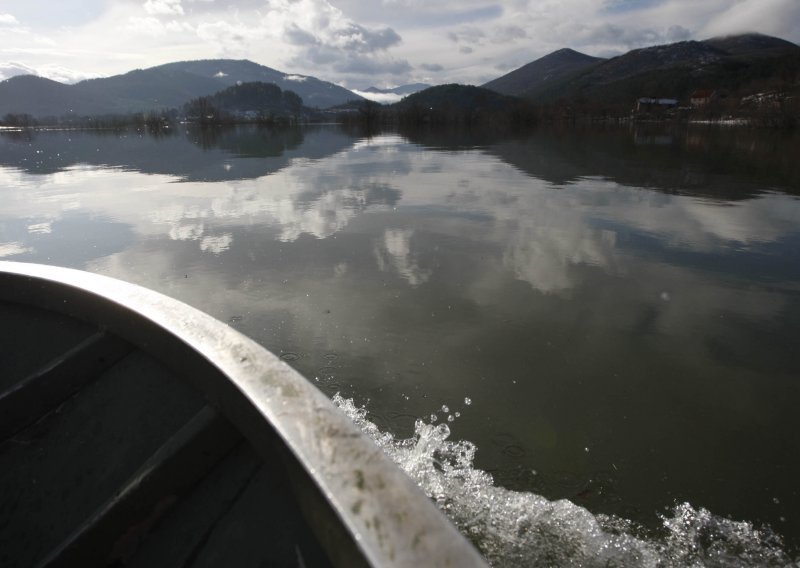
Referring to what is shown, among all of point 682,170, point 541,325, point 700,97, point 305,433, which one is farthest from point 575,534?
point 700,97

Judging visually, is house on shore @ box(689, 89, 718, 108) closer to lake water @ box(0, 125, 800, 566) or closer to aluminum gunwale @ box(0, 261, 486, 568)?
lake water @ box(0, 125, 800, 566)

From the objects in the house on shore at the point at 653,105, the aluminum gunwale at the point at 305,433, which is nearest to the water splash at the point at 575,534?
the aluminum gunwale at the point at 305,433

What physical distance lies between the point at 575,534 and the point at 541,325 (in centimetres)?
327

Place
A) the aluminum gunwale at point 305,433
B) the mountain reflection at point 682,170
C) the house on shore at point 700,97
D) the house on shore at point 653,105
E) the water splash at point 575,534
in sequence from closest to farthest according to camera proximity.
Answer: the aluminum gunwale at point 305,433 < the water splash at point 575,534 < the mountain reflection at point 682,170 < the house on shore at point 653,105 < the house on shore at point 700,97

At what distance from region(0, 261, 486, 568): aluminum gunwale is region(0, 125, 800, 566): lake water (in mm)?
2235

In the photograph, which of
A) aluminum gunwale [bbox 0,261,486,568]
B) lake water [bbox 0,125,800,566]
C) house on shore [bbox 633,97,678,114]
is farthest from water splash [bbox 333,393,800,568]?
house on shore [bbox 633,97,678,114]

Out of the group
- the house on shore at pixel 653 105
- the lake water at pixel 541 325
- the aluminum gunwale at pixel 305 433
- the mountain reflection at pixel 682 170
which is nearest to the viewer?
the aluminum gunwale at pixel 305 433

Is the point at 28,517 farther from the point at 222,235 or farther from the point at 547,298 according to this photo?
the point at 222,235

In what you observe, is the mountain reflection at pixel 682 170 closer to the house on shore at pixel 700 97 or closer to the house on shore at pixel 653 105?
the house on shore at pixel 653 105

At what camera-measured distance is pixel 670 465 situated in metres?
3.75

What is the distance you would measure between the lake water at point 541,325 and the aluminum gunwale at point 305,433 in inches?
88.0

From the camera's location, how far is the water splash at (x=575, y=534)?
2.95m

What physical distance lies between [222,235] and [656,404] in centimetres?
961

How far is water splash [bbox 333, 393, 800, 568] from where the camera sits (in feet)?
9.68
